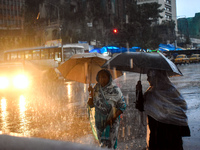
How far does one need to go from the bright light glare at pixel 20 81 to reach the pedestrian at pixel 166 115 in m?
16.0

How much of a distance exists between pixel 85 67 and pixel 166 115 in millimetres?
2047

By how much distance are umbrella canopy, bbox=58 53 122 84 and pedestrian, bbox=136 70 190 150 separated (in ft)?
4.21

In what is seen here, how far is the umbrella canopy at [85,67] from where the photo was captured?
483 cm

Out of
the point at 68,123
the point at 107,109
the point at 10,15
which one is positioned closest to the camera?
the point at 107,109

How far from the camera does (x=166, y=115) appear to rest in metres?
3.55

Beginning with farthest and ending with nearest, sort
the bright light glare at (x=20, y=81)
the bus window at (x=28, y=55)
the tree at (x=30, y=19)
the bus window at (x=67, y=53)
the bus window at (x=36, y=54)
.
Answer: the tree at (x=30, y=19) → the bus window at (x=28, y=55) → the bus window at (x=67, y=53) → the bus window at (x=36, y=54) → the bright light glare at (x=20, y=81)

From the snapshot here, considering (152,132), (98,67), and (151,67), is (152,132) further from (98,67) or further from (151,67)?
(98,67)

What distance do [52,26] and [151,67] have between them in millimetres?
60830

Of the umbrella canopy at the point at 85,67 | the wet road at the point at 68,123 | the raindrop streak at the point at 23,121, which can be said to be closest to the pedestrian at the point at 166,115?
the wet road at the point at 68,123

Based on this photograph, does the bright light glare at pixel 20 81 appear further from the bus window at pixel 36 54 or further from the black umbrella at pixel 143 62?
the black umbrella at pixel 143 62

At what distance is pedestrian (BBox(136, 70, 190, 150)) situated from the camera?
3.54 m

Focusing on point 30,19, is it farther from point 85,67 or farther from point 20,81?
point 85,67

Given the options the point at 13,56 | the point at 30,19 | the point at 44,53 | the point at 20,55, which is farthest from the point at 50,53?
the point at 30,19

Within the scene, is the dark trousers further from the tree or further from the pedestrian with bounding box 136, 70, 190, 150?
the tree
